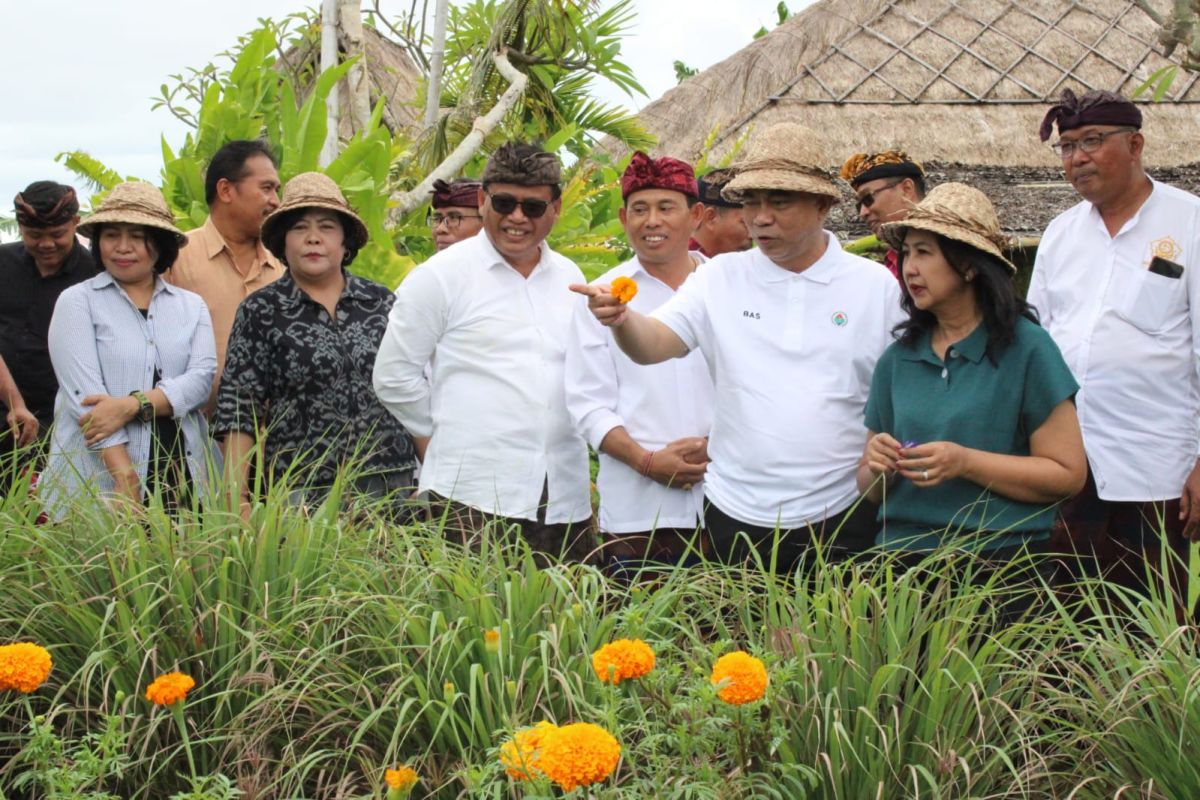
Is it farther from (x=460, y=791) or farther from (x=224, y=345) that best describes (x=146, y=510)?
(x=224, y=345)

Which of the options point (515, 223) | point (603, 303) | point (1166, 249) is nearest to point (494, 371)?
point (515, 223)

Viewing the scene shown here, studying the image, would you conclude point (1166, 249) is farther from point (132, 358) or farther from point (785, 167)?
point (132, 358)

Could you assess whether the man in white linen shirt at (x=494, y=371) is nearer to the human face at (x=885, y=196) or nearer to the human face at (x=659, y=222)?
the human face at (x=659, y=222)

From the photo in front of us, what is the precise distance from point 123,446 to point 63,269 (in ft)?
4.54

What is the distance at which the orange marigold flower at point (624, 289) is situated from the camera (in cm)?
377

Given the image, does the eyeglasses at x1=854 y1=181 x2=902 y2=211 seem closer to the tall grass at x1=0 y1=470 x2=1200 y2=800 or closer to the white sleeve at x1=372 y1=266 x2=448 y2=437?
the white sleeve at x1=372 y1=266 x2=448 y2=437

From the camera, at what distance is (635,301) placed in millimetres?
4871

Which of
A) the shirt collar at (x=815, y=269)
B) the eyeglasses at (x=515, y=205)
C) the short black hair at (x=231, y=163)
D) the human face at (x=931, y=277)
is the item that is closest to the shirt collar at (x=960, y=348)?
the human face at (x=931, y=277)

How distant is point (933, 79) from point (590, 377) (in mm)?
10332

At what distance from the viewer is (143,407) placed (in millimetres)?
4828

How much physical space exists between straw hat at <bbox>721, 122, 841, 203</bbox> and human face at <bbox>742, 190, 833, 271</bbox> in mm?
44

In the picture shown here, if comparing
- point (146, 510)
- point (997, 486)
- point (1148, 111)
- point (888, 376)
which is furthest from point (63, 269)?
point (1148, 111)

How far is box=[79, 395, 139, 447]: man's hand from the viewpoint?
4.73 meters

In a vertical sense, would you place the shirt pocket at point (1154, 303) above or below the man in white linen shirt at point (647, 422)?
above
